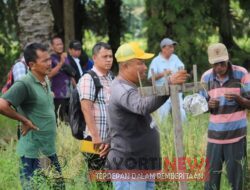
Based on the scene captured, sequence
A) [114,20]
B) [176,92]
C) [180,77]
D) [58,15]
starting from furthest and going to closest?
1. [114,20]
2. [58,15]
3. [176,92]
4. [180,77]

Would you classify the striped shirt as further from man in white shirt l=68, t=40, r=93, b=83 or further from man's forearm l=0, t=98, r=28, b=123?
man in white shirt l=68, t=40, r=93, b=83

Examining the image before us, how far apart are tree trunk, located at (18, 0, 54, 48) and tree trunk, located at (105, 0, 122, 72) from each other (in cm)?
780

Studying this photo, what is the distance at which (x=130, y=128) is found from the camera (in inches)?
179

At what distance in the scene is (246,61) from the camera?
553 inches

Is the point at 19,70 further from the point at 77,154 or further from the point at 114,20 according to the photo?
the point at 114,20

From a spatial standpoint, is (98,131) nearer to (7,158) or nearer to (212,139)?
(212,139)

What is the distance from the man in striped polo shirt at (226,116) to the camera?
18.5 feet

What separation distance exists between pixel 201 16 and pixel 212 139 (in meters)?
7.49

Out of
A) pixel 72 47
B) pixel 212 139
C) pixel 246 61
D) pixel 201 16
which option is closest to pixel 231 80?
pixel 212 139

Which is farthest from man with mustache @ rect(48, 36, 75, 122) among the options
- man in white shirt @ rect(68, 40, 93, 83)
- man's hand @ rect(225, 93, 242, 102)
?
man's hand @ rect(225, 93, 242, 102)

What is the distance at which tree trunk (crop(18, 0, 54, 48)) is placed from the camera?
10.0 metres

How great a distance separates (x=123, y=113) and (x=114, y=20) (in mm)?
13791

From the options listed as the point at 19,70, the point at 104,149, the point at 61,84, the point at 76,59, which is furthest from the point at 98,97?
the point at 76,59

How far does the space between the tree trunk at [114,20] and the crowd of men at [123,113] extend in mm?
12266
